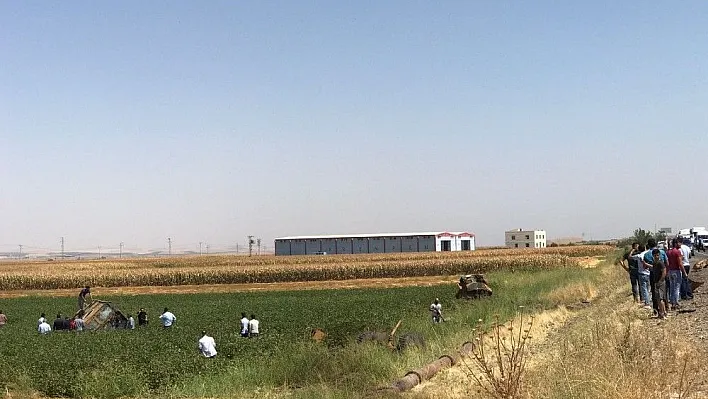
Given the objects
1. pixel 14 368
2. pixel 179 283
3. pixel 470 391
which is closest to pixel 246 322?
pixel 14 368

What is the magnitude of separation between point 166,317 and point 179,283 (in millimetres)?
43148

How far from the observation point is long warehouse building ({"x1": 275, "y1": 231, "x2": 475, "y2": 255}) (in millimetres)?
134500

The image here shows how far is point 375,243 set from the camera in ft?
472

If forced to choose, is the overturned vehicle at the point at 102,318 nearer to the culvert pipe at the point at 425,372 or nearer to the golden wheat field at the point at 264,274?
the culvert pipe at the point at 425,372

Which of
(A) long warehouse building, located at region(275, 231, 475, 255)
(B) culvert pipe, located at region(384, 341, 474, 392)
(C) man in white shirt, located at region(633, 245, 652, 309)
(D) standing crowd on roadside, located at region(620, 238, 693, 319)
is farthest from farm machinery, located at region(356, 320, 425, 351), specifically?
(A) long warehouse building, located at region(275, 231, 475, 255)

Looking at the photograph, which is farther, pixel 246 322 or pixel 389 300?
pixel 389 300

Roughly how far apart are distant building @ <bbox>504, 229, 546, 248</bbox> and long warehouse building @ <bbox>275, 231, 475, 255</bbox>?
29.7 meters

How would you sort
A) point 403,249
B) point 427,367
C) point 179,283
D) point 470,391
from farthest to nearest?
1. point 403,249
2. point 179,283
3. point 427,367
4. point 470,391

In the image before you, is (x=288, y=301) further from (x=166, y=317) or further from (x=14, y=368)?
(x=14, y=368)

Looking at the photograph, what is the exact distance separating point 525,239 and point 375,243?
42291 mm

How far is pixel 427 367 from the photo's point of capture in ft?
41.9

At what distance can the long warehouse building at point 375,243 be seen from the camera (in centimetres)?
13450

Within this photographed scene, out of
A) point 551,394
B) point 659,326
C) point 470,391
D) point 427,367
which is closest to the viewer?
point 551,394

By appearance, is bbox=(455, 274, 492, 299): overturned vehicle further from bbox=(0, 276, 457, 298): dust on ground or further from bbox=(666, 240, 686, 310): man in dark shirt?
bbox=(0, 276, 457, 298): dust on ground
